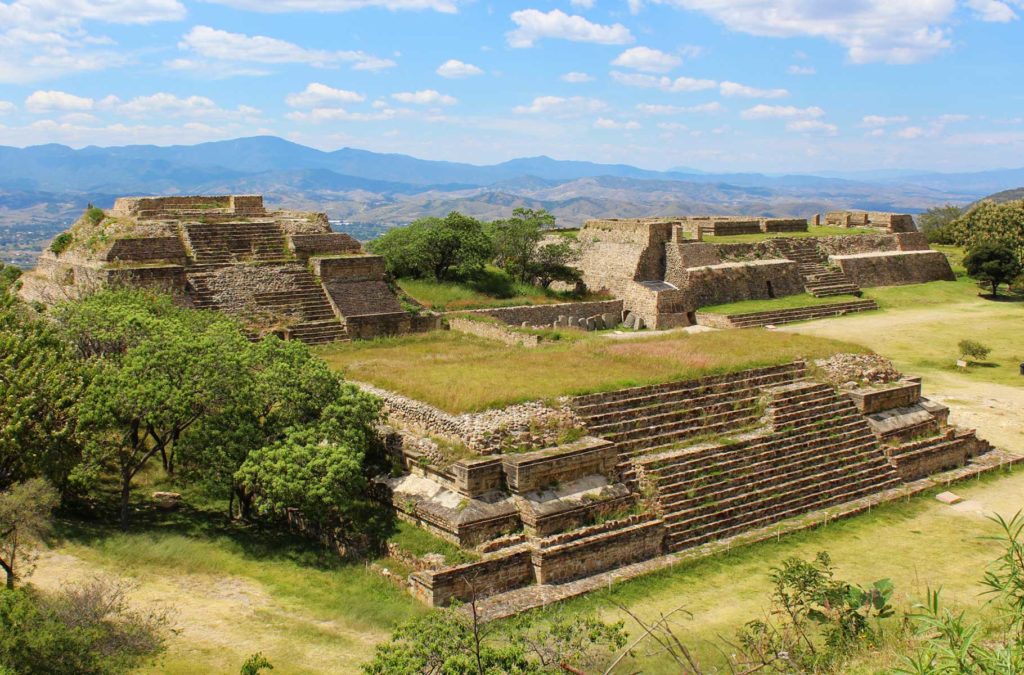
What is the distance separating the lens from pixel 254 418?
1412cm

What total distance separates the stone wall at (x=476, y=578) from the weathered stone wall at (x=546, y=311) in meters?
16.0

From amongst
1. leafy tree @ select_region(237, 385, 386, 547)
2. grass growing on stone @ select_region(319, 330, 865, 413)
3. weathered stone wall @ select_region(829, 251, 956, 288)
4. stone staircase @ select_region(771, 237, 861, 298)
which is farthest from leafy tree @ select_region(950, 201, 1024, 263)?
leafy tree @ select_region(237, 385, 386, 547)

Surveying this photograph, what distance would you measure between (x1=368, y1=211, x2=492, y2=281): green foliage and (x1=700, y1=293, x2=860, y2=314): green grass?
893 cm

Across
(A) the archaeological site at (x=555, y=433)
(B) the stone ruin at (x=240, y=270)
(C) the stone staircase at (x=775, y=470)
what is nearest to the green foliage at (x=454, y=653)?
Result: (A) the archaeological site at (x=555, y=433)

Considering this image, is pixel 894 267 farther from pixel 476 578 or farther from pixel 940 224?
pixel 476 578

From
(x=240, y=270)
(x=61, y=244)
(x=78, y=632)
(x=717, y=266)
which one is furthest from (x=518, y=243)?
(x=78, y=632)

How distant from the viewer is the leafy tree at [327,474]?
1277 centimetres

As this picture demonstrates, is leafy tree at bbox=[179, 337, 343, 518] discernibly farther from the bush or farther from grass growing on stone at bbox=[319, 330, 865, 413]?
the bush

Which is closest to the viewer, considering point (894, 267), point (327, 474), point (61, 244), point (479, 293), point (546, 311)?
point (327, 474)

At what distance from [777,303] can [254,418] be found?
24524 millimetres

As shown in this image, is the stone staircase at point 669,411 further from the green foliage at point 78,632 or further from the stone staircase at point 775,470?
the green foliage at point 78,632

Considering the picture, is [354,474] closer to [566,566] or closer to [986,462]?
[566,566]

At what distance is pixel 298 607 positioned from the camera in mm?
11492

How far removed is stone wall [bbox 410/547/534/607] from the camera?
38.0ft
